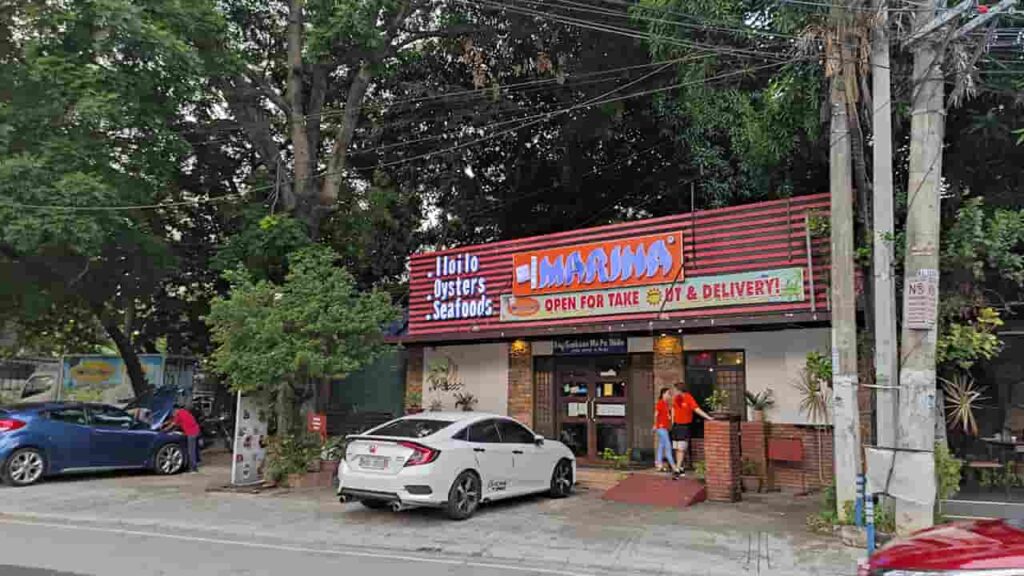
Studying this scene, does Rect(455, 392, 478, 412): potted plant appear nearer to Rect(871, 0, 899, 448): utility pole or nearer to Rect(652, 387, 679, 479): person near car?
Rect(652, 387, 679, 479): person near car

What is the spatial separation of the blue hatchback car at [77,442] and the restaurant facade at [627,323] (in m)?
5.61

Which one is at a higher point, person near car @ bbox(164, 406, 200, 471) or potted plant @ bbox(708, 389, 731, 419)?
potted plant @ bbox(708, 389, 731, 419)

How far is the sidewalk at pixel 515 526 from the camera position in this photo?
873 cm

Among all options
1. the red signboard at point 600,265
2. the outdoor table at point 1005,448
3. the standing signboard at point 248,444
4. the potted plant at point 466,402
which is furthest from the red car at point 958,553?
the potted plant at point 466,402

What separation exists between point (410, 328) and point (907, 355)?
11.3 metres

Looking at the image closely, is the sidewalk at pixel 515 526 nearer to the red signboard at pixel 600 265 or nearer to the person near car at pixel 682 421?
the person near car at pixel 682 421

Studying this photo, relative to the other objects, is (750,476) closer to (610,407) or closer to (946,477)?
(610,407)

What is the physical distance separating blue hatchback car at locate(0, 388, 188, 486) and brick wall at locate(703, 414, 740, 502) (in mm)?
11290

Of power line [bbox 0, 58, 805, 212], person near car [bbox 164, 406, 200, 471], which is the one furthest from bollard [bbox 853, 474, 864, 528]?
person near car [bbox 164, 406, 200, 471]

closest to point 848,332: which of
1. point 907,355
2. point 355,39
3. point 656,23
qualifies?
point 907,355

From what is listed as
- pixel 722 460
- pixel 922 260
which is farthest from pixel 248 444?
pixel 922 260

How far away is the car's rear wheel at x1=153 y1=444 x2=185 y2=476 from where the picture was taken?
16.3m

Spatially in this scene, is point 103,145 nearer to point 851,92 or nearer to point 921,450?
point 851,92

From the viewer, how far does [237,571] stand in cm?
781
